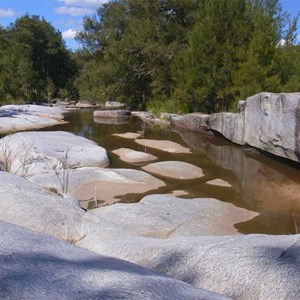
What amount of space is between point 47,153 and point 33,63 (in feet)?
124

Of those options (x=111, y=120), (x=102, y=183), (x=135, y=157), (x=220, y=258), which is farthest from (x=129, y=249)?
(x=111, y=120)

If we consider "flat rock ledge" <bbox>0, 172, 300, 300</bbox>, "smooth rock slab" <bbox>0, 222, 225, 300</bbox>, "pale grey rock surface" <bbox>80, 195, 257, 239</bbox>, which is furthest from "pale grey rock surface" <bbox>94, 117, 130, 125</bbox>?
"smooth rock slab" <bbox>0, 222, 225, 300</bbox>

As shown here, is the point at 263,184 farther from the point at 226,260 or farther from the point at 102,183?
the point at 226,260

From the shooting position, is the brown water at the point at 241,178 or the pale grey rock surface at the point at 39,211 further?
the brown water at the point at 241,178

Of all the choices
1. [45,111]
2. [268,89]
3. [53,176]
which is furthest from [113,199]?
[45,111]

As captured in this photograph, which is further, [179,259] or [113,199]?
[113,199]

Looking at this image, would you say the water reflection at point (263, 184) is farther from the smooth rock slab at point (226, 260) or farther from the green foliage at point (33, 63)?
the green foliage at point (33, 63)

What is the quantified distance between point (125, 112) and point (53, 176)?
1881cm

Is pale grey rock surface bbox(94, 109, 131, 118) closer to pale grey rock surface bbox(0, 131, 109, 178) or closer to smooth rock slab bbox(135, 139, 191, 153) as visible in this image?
smooth rock slab bbox(135, 139, 191, 153)

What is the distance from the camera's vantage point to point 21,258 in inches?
123

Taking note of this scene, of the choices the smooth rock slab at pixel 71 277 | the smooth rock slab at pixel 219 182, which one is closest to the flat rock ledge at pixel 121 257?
the smooth rock slab at pixel 71 277

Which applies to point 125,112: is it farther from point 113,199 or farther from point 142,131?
point 113,199

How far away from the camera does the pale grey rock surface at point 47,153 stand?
11.0 m

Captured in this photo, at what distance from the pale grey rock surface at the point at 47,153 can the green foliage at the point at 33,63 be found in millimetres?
20211
